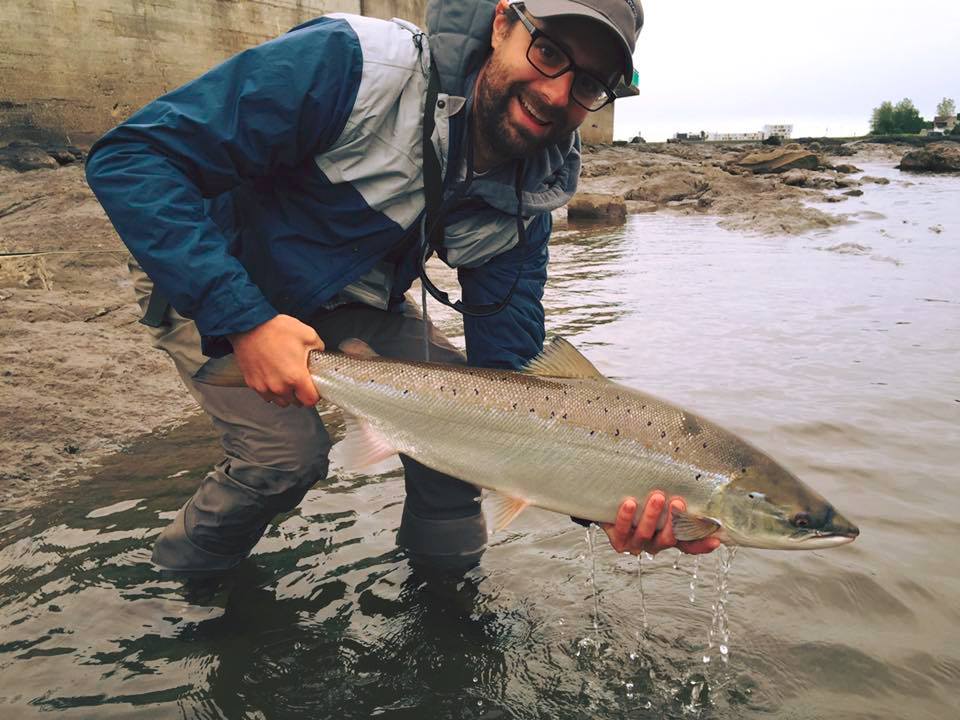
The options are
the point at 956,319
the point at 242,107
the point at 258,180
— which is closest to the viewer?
the point at 242,107

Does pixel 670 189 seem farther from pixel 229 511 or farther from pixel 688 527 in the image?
pixel 229 511

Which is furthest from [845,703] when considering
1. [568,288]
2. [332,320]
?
[568,288]

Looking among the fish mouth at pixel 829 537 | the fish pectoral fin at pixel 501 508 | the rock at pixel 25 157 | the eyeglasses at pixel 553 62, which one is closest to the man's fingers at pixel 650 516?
the fish pectoral fin at pixel 501 508

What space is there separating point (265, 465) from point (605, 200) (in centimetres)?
1650

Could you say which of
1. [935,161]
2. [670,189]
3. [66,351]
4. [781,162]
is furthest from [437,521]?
[935,161]

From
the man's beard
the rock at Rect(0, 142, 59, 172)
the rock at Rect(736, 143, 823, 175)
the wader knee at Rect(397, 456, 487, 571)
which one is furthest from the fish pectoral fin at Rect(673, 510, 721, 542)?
the rock at Rect(736, 143, 823, 175)

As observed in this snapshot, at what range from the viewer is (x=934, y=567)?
11.8 feet

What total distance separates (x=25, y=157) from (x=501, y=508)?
16.0m

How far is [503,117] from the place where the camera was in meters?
3.00

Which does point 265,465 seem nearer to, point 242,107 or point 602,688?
point 242,107

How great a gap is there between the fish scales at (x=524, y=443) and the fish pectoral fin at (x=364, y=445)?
33 mm

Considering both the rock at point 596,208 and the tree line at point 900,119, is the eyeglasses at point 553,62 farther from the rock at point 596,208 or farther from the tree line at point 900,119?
the tree line at point 900,119

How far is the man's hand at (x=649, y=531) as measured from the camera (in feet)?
9.09

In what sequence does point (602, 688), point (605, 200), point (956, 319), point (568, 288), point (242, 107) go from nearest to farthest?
point (242, 107) → point (602, 688) → point (956, 319) → point (568, 288) → point (605, 200)
